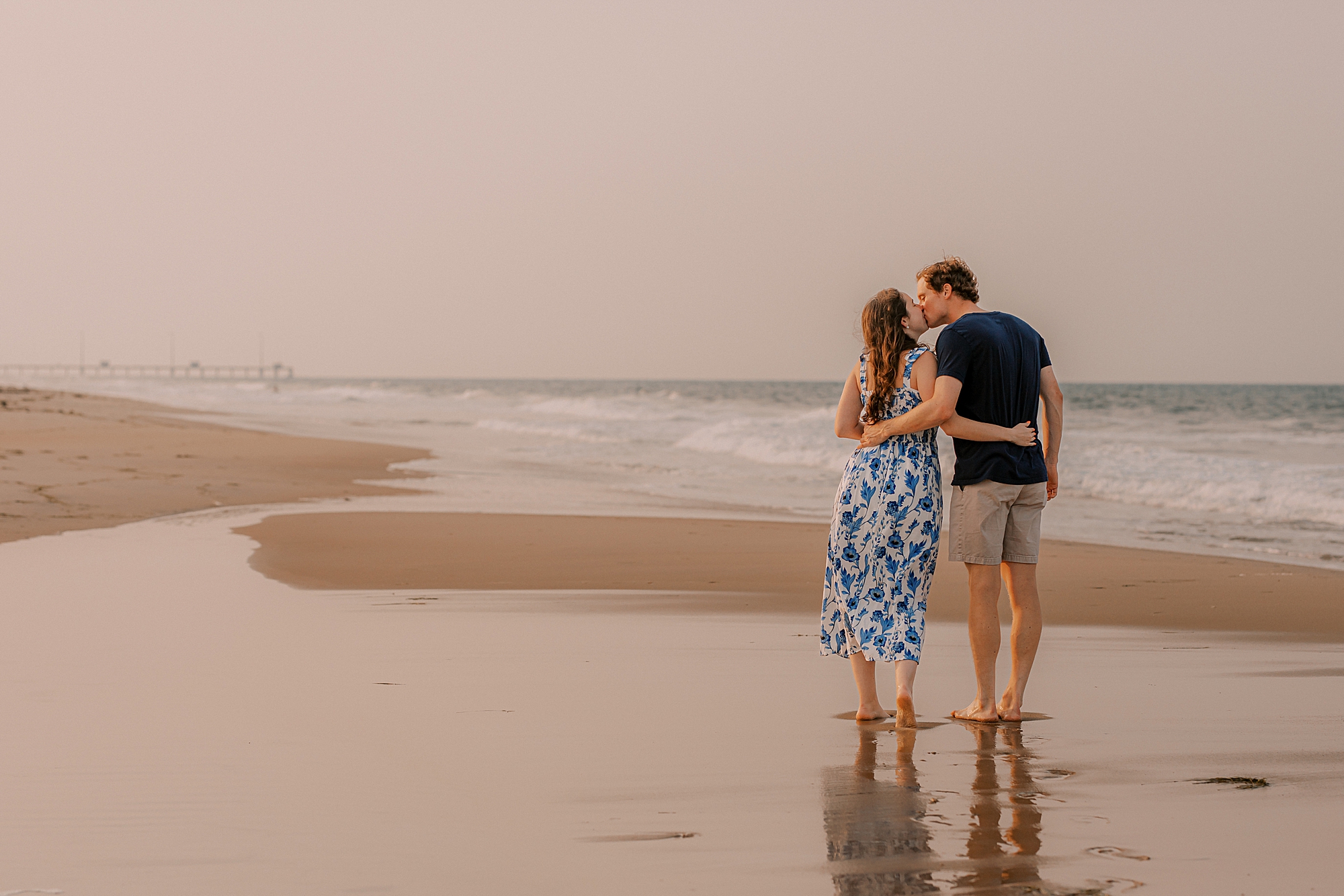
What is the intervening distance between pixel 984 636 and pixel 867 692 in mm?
516

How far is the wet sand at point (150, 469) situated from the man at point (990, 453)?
7.54m

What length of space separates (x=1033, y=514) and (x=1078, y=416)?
37137mm

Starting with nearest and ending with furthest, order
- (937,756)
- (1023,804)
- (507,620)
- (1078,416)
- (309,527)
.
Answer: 1. (1023,804)
2. (937,756)
3. (507,620)
4. (309,527)
5. (1078,416)

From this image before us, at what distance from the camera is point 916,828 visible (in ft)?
10.2

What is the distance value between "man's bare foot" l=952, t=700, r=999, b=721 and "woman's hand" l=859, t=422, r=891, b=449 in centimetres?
106

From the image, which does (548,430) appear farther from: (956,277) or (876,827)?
(876,827)

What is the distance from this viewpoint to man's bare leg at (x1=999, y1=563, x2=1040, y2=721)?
14.5 feet

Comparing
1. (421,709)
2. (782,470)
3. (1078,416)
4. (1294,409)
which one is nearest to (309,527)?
(421,709)

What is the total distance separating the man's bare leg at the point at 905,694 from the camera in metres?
4.23

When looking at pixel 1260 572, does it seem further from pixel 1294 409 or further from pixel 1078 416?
pixel 1294 409

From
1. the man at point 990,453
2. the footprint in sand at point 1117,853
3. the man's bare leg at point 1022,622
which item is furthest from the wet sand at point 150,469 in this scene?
the footprint in sand at point 1117,853

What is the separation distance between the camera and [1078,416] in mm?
39281

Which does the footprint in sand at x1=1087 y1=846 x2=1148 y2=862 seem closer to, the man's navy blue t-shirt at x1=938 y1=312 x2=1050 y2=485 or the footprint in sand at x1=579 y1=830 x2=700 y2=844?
the footprint in sand at x1=579 y1=830 x2=700 y2=844

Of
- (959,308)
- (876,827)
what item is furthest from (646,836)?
(959,308)
